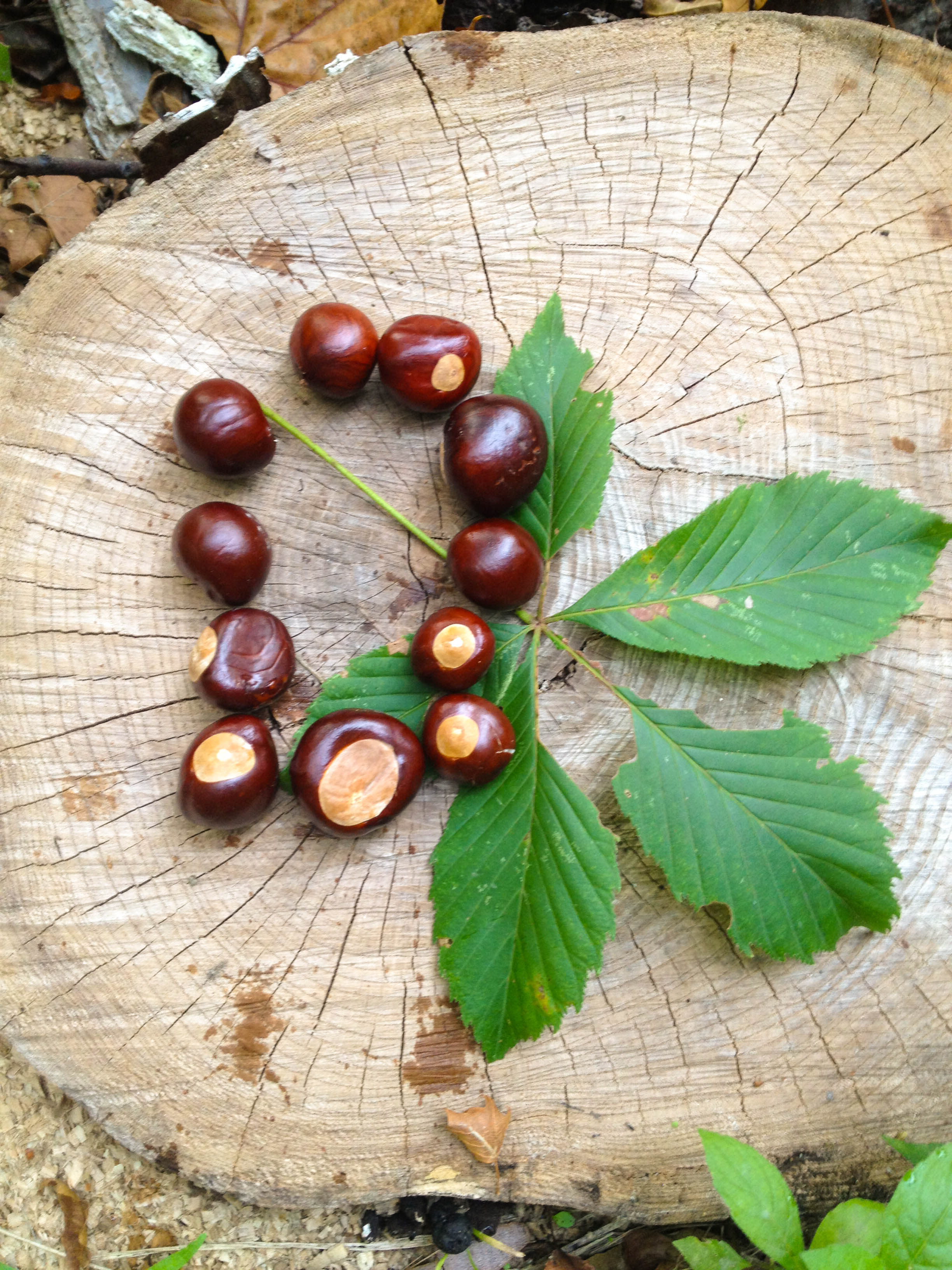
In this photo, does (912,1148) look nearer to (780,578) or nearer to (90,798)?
(780,578)

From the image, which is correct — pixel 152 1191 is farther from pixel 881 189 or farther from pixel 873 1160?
pixel 881 189

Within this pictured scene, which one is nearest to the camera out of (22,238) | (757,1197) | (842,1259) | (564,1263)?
(842,1259)

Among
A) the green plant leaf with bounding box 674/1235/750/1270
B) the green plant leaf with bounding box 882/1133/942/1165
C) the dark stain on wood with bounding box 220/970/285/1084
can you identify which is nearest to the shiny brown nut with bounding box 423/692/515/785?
the dark stain on wood with bounding box 220/970/285/1084

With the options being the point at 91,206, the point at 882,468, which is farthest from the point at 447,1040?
the point at 91,206

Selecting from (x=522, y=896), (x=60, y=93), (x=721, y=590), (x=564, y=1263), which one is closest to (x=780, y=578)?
(x=721, y=590)

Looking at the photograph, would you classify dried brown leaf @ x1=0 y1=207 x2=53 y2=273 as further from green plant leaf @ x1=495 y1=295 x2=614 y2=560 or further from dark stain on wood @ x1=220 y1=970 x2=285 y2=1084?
dark stain on wood @ x1=220 y1=970 x2=285 y2=1084

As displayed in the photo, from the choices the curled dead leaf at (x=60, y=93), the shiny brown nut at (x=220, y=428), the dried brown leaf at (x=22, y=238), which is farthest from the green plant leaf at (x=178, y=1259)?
the curled dead leaf at (x=60, y=93)
